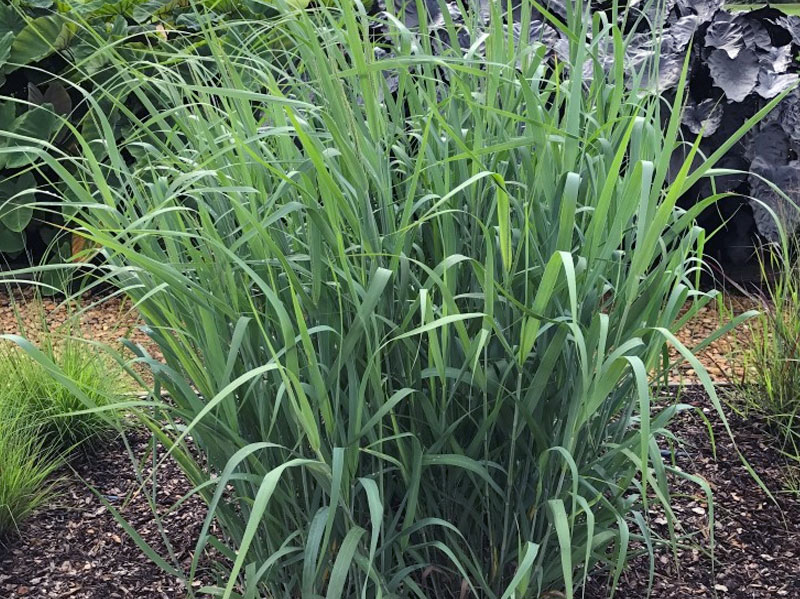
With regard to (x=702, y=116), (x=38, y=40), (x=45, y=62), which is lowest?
(x=702, y=116)

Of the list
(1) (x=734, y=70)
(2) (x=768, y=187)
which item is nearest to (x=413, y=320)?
(2) (x=768, y=187)

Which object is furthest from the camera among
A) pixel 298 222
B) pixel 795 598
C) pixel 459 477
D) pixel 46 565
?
pixel 46 565

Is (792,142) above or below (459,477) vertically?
below

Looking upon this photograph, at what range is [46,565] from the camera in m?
2.02

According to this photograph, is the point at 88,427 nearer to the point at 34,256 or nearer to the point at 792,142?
the point at 34,256

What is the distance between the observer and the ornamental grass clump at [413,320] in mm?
1308

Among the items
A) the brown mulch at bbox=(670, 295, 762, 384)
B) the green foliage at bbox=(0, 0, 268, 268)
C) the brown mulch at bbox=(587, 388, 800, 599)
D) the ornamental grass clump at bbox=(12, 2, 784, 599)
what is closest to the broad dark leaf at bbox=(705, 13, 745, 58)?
the brown mulch at bbox=(670, 295, 762, 384)

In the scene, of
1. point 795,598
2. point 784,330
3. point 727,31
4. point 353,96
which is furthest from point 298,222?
point 727,31

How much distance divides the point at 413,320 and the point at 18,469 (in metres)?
1.10

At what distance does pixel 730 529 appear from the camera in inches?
81.7

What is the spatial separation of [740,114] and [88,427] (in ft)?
8.04

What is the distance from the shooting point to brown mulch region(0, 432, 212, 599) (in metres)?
1.94

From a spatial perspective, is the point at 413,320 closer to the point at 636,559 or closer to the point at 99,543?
the point at 636,559

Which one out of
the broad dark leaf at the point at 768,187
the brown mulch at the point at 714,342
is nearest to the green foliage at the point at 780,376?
the brown mulch at the point at 714,342
